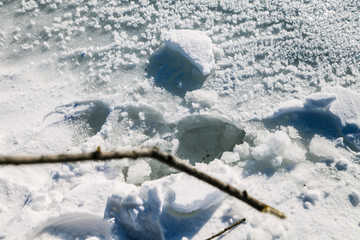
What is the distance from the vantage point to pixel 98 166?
1785 mm

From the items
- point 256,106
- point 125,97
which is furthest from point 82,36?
point 256,106

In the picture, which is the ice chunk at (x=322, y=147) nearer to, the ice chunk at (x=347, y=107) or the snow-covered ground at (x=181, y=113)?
the snow-covered ground at (x=181, y=113)

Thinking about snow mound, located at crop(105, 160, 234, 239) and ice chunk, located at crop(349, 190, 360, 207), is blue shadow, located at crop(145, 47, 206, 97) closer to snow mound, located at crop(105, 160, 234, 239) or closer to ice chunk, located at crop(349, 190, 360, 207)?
snow mound, located at crop(105, 160, 234, 239)

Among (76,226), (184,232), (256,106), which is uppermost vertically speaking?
(256,106)

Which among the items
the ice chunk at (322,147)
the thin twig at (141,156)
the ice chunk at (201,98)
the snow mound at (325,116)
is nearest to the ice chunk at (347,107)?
the snow mound at (325,116)

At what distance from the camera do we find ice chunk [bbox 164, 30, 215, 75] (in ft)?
7.11

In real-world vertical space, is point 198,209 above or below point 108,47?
below

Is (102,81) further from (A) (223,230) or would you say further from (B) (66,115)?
(A) (223,230)

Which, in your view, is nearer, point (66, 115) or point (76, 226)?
point (76, 226)

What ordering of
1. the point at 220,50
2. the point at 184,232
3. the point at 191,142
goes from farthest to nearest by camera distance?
the point at 220,50 < the point at 191,142 < the point at 184,232

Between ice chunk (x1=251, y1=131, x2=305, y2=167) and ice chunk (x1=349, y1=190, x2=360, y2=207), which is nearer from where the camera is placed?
ice chunk (x1=349, y1=190, x2=360, y2=207)

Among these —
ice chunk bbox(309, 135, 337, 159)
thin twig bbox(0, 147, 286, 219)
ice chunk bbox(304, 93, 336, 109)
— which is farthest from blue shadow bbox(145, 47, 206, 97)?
thin twig bbox(0, 147, 286, 219)

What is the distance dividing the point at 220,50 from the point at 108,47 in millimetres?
807

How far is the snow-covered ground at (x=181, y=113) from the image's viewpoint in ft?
5.01
